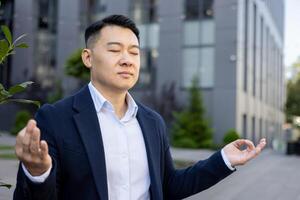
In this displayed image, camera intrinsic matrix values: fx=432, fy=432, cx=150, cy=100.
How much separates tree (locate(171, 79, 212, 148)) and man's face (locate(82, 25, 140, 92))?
73.5 feet

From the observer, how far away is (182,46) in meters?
26.7

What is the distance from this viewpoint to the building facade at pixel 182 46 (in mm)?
25594

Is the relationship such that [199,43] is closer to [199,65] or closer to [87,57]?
[199,65]

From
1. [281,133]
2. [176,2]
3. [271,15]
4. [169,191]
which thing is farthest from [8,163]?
[281,133]

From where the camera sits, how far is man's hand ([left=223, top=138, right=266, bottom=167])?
2213 millimetres

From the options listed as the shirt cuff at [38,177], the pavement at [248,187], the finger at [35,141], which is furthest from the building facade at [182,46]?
the finger at [35,141]

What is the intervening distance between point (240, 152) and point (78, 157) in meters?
0.84

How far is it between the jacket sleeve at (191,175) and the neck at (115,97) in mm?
290

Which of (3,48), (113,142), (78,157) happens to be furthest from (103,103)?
(3,48)

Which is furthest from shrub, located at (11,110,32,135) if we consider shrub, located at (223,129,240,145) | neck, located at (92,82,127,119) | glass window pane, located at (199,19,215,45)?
neck, located at (92,82,127,119)

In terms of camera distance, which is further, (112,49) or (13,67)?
(13,67)

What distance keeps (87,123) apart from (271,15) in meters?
40.4

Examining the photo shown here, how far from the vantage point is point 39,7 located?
3173cm

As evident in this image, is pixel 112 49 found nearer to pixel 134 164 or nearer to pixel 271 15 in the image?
pixel 134 164
